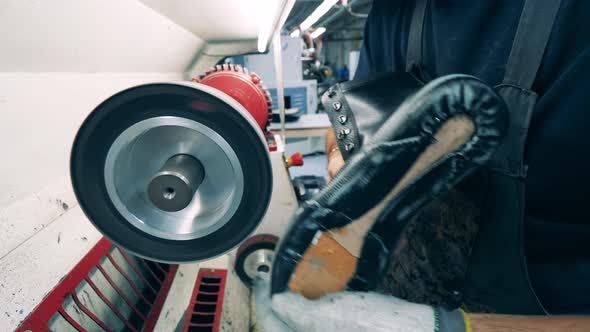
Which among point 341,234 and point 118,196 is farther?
point 118,196

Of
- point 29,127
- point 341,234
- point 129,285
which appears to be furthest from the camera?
point 129,285

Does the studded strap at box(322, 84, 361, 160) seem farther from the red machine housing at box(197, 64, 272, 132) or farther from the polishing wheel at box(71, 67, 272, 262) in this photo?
the red machine housing at box(197, 64, 272, 132)

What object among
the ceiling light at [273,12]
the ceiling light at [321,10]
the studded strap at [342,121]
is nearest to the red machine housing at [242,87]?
the ceiling light at [273,12]

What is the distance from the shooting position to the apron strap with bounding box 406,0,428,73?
2.64 feet

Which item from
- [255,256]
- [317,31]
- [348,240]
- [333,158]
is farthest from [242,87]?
[317,31]

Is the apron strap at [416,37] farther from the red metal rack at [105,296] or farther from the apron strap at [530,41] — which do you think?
the red metal rack at [105,296]

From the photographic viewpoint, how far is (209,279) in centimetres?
112

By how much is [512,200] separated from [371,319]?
1.23 feet

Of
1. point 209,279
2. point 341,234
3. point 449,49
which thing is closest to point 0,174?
point 209,279

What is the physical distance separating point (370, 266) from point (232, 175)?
0.36m

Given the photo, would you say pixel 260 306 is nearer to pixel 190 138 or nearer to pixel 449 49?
pixel 190 138

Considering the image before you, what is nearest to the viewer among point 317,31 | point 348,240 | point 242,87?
point 348,240

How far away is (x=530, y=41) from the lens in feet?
1.76

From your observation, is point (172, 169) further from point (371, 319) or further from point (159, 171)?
point (371, 319)
